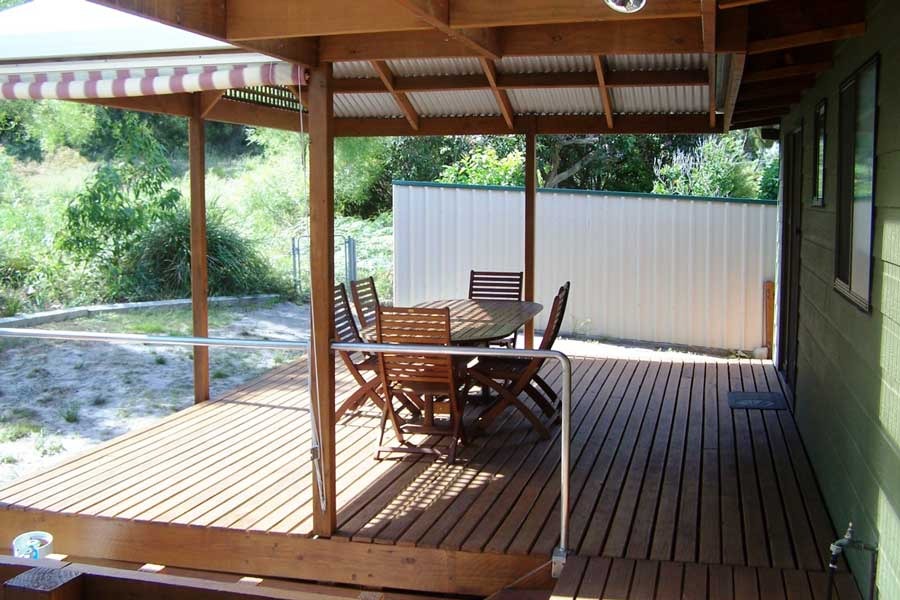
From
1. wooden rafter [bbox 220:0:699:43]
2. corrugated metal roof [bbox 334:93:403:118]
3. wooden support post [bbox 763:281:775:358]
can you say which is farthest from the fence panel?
wooden rafter [bbox 220:0:699:43]

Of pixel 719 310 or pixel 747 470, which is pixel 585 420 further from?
pixel 719 310

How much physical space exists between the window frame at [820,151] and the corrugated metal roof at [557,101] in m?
1.99

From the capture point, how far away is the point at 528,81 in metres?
6.61

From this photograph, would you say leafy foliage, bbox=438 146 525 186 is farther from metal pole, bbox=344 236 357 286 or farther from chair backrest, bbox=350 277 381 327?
chair backrest, bbox=350 277 381 327

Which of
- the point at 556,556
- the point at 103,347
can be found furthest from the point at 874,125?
the point at 103,347

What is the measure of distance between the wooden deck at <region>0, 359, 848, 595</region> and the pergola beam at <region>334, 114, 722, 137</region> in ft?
8.23

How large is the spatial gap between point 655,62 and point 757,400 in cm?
269

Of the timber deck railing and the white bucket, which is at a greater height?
the timber deck railing

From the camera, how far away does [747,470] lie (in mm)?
5160

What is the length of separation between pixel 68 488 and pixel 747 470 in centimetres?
375

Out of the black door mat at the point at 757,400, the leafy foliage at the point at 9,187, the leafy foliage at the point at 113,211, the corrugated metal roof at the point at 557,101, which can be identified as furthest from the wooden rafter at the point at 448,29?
the leafy foliage at the point at 9,187

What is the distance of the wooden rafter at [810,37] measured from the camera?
3719 mm

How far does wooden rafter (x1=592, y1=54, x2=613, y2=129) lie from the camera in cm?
600

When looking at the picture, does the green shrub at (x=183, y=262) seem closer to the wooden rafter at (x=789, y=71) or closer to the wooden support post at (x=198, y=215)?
the wooden support post at (x=198, y=215)
